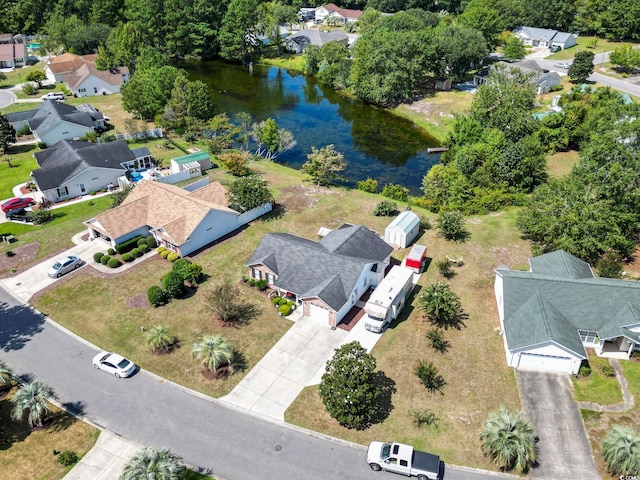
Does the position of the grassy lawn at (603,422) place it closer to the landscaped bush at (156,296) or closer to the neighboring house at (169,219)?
the landscaped bush at (156,296)

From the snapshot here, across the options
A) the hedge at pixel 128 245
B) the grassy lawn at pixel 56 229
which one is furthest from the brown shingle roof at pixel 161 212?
the grassy lawn at pixel 56 229

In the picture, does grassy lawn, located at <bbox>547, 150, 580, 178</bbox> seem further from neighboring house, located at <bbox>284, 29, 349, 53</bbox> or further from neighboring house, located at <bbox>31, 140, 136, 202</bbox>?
neighboring house, located at <bbox>284, 29, 349, 53</bbox>

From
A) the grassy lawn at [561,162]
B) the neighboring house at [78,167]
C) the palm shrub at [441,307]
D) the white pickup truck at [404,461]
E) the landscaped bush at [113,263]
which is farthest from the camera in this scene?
the grassy lawn at [561,162]

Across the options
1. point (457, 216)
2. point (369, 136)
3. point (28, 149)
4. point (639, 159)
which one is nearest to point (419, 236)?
point (457, 216)

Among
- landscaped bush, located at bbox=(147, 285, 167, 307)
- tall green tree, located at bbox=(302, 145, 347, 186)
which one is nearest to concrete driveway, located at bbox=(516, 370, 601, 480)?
landscaped bush, located at bbox=(147, 285, 167, 307)

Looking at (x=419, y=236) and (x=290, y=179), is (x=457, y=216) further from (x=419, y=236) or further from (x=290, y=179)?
(x=290, y=179)

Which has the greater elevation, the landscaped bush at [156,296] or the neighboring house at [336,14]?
the neighboring house at [336,14]
